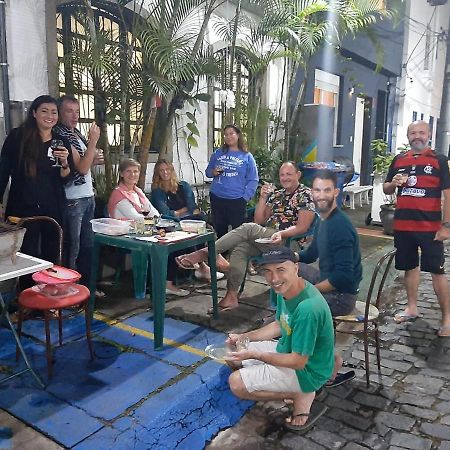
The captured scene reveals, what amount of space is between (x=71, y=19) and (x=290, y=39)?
3.29m

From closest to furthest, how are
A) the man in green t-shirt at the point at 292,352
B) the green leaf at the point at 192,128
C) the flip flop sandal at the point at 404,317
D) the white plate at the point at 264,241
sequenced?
the man in green t-shirt at the point at 292,352 < the white plate at the point at 264,241 < the flip flop sandal at the point at 404,317 < the green leaf at the point at 192,128

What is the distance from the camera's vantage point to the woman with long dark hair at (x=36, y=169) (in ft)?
11.5

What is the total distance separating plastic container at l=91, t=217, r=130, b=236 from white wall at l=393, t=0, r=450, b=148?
1207cm

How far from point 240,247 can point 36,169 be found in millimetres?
1748

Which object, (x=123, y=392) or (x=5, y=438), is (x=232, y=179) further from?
(x=5, y=438)

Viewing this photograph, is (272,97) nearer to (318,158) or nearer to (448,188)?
(318,158)

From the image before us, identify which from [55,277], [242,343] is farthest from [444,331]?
[55,277]

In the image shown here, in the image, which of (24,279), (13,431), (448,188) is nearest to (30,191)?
(24,279)

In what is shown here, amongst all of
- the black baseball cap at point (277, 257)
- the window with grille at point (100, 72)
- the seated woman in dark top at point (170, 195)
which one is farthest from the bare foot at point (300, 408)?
the window with grille at point (100, 72)

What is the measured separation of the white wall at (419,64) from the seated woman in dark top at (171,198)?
10569 mm

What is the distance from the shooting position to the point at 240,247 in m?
4.11

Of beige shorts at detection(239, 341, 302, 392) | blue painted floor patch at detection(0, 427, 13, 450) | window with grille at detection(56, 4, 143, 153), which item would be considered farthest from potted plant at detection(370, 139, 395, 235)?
blue painted floor patch at detection(0, 427, 13, 450)

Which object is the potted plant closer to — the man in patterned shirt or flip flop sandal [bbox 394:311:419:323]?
flip flop sandal [bbox 394:311:419:323]

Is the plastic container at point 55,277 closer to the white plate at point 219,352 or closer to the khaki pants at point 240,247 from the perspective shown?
the white plate at point 219,352
